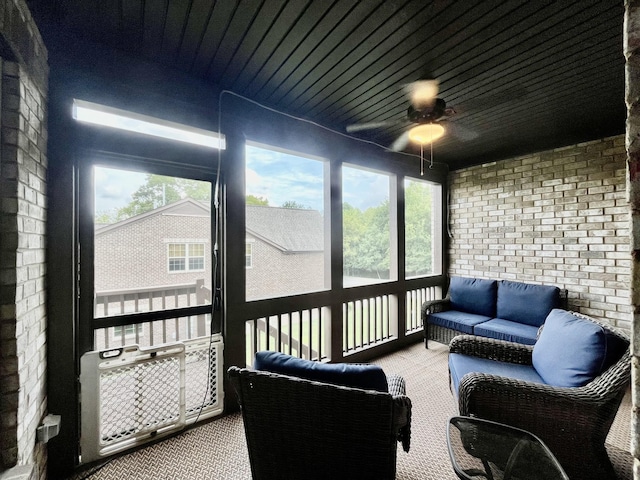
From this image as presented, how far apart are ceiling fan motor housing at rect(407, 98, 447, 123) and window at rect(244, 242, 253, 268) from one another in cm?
190

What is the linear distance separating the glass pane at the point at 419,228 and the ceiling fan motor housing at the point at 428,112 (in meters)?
1.41

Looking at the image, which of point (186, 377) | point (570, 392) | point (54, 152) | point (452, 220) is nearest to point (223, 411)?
point (186, 377)

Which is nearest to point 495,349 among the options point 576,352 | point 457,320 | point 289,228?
point 576,352

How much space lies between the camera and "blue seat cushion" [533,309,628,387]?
1690 mm

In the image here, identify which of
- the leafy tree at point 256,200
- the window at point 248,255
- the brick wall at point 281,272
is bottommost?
the brick wall at point 281,272

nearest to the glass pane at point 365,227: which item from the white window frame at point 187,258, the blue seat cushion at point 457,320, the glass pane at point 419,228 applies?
the glass pane at point 419,228

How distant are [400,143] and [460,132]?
670 millimetres

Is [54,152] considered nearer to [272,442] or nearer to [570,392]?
[272,442]

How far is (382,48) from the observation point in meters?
1.82

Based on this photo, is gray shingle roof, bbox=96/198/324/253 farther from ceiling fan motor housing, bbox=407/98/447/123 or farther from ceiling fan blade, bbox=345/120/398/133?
ceiling fan motor housing, bbox=407/98/447/123

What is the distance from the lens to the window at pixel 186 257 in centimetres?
221

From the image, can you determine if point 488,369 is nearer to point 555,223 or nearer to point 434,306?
point 434,306

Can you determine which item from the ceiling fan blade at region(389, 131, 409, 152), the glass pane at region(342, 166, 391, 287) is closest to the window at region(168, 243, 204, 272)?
the glass pane at region(342, 166, 391, 287)

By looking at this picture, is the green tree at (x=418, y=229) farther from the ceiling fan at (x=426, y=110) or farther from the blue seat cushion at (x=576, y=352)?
the blue seat cushion at (x=576, y=352)
